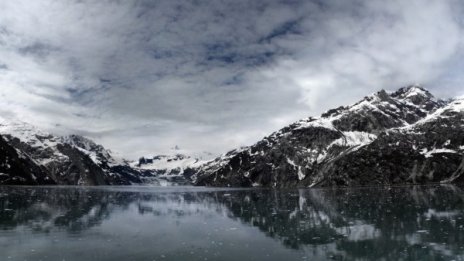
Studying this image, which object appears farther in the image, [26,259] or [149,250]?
[149,250]

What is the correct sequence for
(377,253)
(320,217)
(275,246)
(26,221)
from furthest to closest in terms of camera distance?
1. (320,217)
2. (26,221)
3. (275,246)
4. (377,253)

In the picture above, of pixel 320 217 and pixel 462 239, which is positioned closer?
pixel 462 239

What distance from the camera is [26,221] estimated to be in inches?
2549

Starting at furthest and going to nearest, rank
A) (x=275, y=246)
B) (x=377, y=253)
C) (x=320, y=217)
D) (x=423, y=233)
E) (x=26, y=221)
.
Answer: (x=320, y=217) → (x=26, y=221) → (x=423, y=233) → (x=275, y=246) → (x=377, y=253)

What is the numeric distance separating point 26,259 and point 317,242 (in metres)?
29.1

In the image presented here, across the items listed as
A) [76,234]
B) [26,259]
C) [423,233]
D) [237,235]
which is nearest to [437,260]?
[423,233]

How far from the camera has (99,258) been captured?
3862cm

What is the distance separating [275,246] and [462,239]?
64.9 feet

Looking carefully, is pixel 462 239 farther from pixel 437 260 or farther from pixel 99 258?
pixel 99 258

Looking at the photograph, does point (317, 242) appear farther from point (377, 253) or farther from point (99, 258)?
point (99, 258)

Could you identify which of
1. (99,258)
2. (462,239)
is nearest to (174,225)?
(99,258)

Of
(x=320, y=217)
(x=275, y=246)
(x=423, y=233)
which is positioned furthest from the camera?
(x=320, y=217)

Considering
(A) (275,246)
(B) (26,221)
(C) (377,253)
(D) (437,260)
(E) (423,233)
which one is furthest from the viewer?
(B) (26,221)

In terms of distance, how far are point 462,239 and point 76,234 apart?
4428 centimetres
